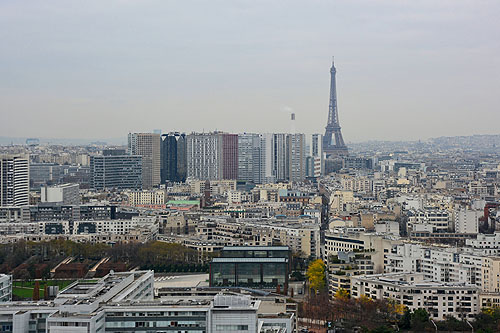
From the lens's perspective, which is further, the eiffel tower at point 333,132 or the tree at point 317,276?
the eiffel tower at point 333,132

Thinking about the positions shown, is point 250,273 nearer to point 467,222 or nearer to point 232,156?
point 467,222

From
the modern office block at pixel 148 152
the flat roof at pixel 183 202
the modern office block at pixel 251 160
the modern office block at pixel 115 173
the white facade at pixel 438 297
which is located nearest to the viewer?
the white facade at pixel 438 297

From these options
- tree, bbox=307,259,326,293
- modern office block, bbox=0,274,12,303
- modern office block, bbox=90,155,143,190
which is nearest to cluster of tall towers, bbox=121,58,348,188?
modern office block, bbox=90,155,143,190

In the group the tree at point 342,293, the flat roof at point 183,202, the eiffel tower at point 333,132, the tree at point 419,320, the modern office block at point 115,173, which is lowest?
the tree at point 419,320

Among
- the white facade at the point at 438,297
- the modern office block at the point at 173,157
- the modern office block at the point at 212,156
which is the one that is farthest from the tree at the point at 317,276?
the modern office block at the point at 212,156

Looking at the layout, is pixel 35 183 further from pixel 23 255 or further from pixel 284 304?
pixel 284 304

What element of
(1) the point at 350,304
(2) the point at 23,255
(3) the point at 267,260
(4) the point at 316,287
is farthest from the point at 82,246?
(1) the point at 350,304

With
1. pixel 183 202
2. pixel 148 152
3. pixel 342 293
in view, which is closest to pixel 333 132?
pixel 148 152

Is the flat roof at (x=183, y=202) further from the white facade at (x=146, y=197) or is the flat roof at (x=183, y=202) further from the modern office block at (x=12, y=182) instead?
the modern office block at (x=12, y=182)
